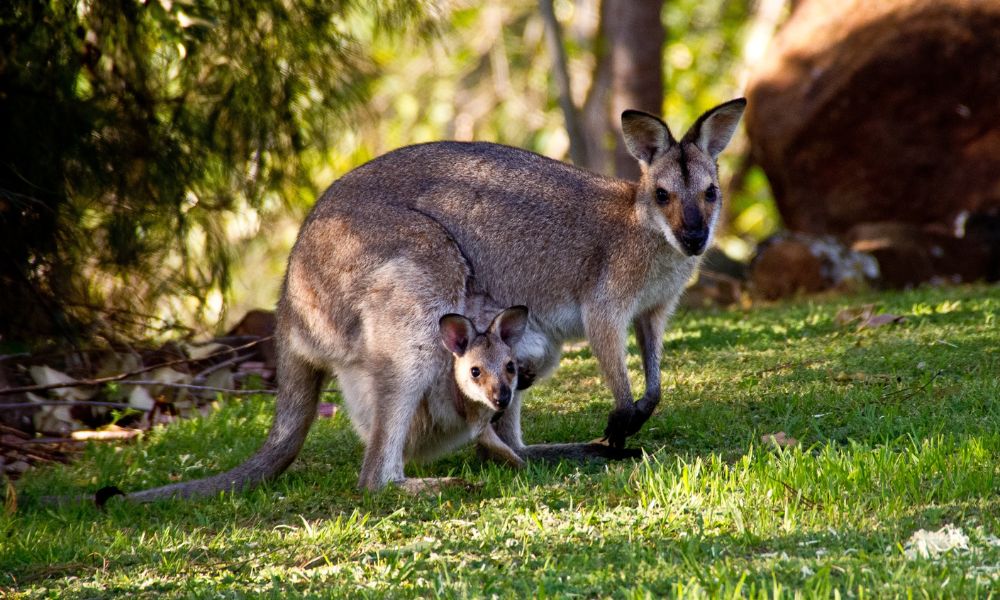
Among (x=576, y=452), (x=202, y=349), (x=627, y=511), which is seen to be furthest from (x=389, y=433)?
(x=202, y=349)

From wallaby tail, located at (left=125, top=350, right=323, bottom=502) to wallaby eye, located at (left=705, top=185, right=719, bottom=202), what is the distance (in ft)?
6.37

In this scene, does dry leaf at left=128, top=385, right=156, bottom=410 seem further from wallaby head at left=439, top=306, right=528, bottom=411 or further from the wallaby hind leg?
wallaby head at left=439, top=306, right=528, bottom=411

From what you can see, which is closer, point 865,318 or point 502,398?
point 502,398

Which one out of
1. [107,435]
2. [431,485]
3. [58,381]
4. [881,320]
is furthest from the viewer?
[881,320]

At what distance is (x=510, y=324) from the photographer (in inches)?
206

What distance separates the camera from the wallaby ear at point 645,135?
18.4ft

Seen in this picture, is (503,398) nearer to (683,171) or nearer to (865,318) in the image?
(683,171)

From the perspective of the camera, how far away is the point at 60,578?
13.2 feet

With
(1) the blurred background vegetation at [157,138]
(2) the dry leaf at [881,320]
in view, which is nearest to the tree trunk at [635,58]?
(1) the blurred background vegetation at [157,138]

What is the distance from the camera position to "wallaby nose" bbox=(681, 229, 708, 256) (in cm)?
540

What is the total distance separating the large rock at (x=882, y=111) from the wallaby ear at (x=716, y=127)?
486cm

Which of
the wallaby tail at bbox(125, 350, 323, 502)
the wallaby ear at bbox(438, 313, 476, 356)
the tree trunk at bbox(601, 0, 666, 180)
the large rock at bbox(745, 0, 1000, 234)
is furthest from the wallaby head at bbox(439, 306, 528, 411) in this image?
the large rock at bbox(745, 0, 1000, 234)

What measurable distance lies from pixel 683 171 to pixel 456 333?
1350 millimetres

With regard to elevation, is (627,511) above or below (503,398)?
below
